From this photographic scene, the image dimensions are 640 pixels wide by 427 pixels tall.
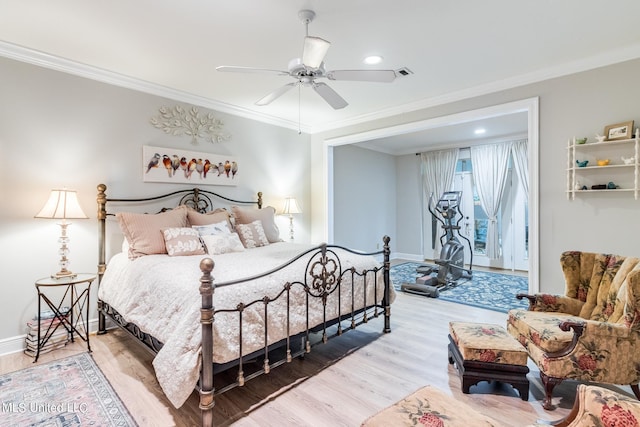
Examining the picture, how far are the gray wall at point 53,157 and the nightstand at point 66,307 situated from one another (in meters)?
0.21

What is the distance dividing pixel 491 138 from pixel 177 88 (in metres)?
5.71

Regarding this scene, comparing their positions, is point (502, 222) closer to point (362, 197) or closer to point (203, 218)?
point (362, 197)

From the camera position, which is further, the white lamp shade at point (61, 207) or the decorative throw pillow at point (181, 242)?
the decorative throw pillow at point (181, 242)

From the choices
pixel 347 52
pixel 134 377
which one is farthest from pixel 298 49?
pixel 134 377

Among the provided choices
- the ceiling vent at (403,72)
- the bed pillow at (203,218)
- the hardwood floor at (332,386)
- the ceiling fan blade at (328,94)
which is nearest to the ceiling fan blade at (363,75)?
the ceiling fan blade at (328,94)

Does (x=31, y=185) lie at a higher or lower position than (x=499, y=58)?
lower

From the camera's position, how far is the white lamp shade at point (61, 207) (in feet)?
9.09

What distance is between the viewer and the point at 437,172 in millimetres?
A: 7168

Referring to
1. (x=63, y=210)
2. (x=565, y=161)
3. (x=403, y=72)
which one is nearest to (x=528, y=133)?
(x=565, y=161)

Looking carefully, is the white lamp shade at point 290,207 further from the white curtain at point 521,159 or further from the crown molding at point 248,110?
the white curtain at point 521,159

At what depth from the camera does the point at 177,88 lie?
12.4ft

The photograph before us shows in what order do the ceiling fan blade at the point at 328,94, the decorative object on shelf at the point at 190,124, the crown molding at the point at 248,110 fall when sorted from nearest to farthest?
the ceiling fan blade at the point at 328,94, the crown molding at the point at 248,110, the decorative object on shelf at the point at 190,124

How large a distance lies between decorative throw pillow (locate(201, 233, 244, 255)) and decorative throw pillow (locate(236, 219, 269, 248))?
0.27 metres

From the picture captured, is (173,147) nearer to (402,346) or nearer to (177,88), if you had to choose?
(177,88)
